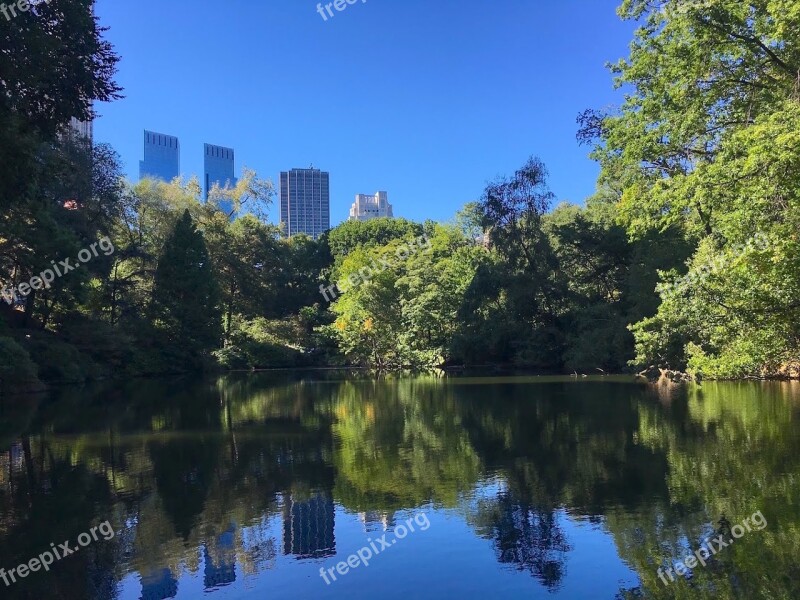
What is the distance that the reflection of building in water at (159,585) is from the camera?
17.8 ft

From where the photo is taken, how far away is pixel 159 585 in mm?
5641

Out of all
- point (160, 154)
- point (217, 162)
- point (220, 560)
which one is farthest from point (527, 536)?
point (160, 154)

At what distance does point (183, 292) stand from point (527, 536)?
120 ft

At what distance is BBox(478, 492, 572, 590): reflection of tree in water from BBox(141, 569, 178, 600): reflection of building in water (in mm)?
3123

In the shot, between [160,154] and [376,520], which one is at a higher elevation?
[160,154]

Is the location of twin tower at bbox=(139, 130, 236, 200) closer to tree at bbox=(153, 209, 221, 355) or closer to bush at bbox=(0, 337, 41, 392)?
tree at bbox=(153, 209, 221, 355)

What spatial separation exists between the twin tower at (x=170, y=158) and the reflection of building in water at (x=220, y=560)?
134156 millimetres

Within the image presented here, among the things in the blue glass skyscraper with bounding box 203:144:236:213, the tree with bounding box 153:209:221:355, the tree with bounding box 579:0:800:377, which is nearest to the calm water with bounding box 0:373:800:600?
the tree with bounding box 579:0:800:377

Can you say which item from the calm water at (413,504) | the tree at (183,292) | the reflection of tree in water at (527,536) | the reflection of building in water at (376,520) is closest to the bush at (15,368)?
the calm water at (413,504)

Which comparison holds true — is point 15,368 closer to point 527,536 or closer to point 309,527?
point 309,527

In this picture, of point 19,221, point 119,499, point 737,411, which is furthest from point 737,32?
point 19,221

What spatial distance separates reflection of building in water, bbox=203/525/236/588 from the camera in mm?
5770

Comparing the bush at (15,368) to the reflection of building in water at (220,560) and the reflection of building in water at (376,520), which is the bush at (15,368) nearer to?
the reflection of building in water at (220,560)

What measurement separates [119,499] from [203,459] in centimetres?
268
